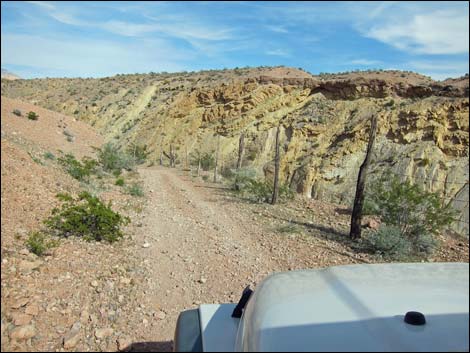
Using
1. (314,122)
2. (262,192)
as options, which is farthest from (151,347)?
(314,122)

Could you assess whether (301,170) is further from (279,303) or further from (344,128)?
(279,303)

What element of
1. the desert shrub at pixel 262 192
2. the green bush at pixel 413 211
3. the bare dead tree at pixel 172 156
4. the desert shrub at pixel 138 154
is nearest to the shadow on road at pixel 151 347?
the green bush at pixel 413 211

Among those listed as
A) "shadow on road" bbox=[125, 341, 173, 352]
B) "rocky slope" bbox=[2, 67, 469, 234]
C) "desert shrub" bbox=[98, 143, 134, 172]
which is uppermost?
"rocky slope" bbox=[2, 67, 469, 234]

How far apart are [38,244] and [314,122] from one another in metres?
28.5

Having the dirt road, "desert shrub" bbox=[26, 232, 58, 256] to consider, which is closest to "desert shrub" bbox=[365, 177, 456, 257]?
the dirt road

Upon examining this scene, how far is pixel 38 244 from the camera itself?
17.7ft

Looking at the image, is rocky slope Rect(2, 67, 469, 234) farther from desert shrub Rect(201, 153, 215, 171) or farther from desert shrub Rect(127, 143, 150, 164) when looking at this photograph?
desert shrub Rect(201, 153, 215, 171)

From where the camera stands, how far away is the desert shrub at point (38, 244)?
5.37 m

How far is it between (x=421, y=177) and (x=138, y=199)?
64.7ft

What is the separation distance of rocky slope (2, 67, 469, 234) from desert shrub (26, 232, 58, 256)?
706 inches

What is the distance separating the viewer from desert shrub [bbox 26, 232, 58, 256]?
5367mm

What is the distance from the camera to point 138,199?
40.1 feet

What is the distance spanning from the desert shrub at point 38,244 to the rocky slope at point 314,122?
17.9m

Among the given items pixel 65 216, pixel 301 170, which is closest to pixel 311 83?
pixel 301 170
